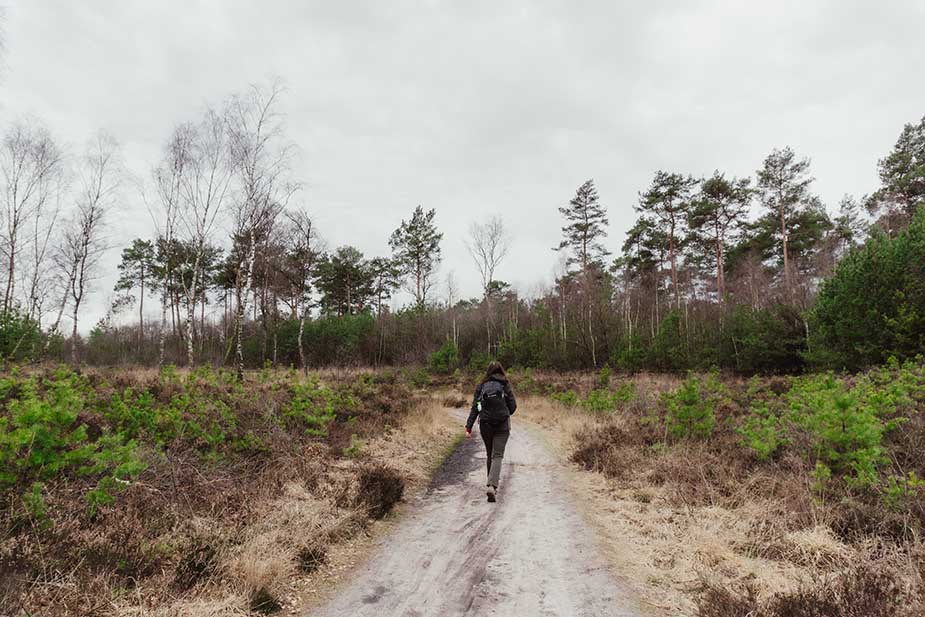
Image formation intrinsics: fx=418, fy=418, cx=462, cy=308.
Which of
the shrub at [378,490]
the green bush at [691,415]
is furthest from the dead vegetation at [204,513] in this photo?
the green bush at [691,415]

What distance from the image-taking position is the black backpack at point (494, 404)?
6.85 m

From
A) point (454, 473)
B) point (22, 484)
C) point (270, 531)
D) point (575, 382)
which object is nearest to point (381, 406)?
point (454, 473)

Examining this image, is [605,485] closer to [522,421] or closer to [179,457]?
[179,457]

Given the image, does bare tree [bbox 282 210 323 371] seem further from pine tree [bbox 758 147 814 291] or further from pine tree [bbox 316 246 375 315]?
pine tree [bbox 758 147 814 291]

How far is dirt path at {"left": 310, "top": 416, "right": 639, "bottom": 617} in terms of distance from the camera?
363cm

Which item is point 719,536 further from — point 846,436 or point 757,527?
point 846,436

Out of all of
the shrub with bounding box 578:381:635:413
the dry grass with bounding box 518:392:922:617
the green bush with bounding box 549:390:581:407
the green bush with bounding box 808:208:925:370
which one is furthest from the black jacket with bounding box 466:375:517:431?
the green bush with bounding box 808:208:925:370

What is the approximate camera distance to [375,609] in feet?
11.8

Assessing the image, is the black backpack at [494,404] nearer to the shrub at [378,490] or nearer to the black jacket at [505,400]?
the black jacket at [505,400]

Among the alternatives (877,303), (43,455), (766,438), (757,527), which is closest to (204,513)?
(43,455)

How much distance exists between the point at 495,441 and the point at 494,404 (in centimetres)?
60

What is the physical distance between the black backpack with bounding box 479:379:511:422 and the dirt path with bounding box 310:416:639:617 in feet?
4.31

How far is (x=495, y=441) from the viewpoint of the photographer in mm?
6871

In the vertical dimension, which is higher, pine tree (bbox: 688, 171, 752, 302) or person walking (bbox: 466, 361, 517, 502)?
pine tree (bbox: 688, 171, 752, 302)
